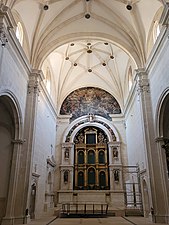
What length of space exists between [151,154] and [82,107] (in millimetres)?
11598

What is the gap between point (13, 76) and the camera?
34.5ft

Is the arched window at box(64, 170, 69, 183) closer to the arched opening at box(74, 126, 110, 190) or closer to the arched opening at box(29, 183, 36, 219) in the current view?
the arched opening at box(74, 126, 110, 190)

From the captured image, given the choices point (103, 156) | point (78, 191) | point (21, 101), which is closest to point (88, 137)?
point (103, 156)

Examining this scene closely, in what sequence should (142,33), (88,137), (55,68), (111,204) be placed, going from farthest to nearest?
(88,137) < (55,68) < (111,204) < (142,33)

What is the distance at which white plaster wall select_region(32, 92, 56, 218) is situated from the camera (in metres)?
13.6

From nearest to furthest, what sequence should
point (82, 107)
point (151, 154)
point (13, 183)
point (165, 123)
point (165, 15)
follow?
point (165, 15)
point (13, 183)
point (151, 154)
point (165, 123)
point (82, 107)

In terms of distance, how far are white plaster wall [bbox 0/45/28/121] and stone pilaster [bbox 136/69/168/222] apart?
21.2 ft

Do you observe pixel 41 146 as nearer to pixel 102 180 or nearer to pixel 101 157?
pixel 101 157

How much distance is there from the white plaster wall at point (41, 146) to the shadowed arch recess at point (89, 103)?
12.8 ft

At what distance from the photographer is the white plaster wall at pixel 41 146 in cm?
1356

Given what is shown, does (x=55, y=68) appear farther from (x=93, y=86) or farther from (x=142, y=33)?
(x=142, y=33)

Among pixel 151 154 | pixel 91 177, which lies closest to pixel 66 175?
pixel 91 177

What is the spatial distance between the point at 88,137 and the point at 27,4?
41.7 feet

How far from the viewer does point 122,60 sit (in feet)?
61.1
